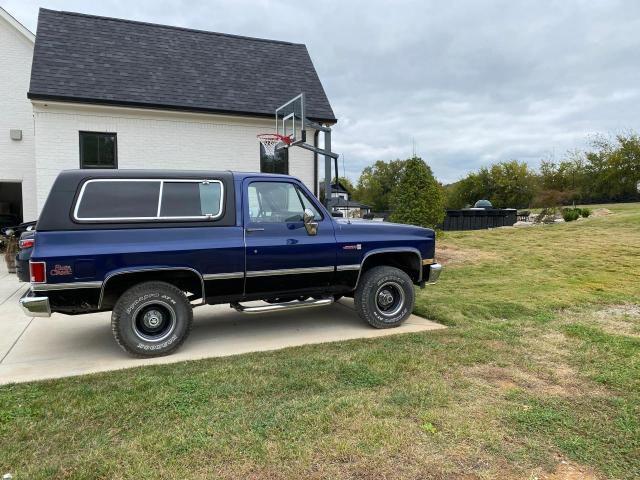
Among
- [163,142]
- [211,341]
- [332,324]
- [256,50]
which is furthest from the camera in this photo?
[256,50]

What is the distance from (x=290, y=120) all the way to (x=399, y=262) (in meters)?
7.81

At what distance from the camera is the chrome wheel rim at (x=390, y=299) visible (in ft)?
20.3

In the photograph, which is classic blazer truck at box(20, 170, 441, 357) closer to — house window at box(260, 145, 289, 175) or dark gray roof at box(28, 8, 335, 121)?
dark gray roof at box(28, 8, 335, 121)

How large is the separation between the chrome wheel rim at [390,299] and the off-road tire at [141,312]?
244 cm

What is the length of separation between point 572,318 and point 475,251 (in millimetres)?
5944

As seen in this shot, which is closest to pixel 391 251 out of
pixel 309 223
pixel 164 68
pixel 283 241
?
pixel 309 223

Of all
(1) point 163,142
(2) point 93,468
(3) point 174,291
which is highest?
(1) point 163,142

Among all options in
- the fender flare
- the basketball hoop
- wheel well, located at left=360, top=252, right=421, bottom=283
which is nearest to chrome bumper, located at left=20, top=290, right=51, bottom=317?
the fender flare

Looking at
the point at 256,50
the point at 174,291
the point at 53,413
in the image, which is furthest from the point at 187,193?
the point at 256,50

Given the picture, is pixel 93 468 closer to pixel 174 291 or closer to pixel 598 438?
pixel 174 291

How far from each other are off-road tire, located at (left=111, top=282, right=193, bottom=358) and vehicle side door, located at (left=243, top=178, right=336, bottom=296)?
78 centimetres

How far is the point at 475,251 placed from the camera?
12359 millimetres

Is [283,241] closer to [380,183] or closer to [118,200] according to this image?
[118,200]

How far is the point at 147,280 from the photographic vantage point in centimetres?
511
